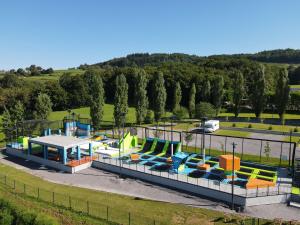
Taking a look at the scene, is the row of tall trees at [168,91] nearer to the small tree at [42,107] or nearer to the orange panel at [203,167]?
the small tree at [42,107]

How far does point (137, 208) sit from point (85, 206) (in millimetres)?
3788

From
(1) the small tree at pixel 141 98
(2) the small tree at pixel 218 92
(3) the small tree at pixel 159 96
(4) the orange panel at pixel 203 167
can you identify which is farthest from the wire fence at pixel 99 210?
(2) the small tree at pixel 218 92

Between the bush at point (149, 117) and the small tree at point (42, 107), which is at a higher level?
the small tree at point (42, 107)

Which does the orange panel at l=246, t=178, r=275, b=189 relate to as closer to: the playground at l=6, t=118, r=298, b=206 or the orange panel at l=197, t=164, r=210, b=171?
the playground at l=6, t=118, r=298, b=206

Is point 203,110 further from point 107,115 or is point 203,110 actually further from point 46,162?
point 46,162

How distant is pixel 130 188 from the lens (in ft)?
82.1

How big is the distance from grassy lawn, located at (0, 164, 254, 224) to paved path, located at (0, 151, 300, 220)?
1.06m

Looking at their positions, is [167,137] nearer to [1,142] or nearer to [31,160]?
[31,160]

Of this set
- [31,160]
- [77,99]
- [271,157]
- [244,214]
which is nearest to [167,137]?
[271,157]

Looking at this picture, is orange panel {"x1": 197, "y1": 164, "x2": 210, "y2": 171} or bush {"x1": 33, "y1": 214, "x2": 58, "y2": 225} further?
orange panel {"x1": 197, "y1": 164, "x2": 210, "y2": 171}

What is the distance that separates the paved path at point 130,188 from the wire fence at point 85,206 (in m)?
3.27

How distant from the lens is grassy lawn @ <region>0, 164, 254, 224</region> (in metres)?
18.9

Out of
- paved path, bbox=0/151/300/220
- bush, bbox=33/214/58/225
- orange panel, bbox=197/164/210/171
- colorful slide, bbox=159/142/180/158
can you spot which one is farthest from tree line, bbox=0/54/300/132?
bush, bbox=33/214/58/225

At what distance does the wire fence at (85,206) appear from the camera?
18375 millimetres
